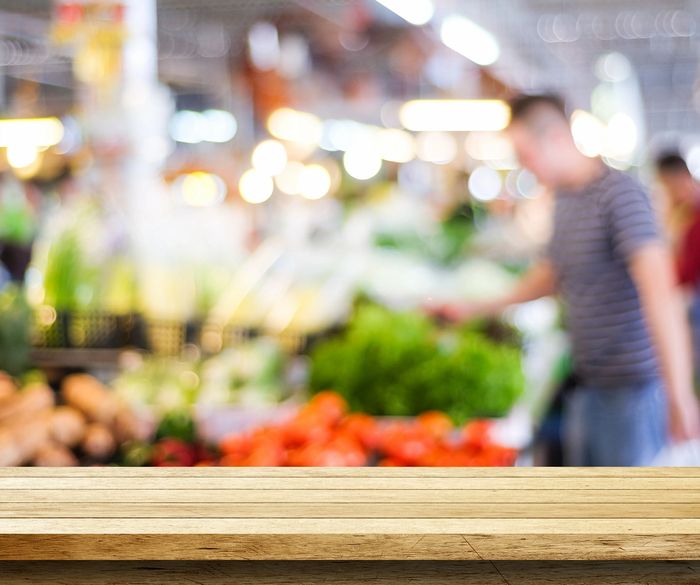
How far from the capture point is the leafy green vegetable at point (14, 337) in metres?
3.72

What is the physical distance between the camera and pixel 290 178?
16609 millimetres

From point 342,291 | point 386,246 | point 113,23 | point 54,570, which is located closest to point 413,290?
point 342,291

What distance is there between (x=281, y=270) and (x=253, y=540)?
3.96m

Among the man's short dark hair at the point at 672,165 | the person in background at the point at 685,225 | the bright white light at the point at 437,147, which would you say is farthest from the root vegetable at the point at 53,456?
the bright white light at the point at 437,147

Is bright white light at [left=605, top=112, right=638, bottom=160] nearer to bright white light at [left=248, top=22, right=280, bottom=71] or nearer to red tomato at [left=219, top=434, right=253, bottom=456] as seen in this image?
bright white light at [left=248, top=22, right=280, bottom=71]

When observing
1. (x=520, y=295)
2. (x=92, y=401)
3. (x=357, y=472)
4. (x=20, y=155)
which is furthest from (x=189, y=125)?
(x=357, y=472)

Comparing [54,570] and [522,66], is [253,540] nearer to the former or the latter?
[54,570]

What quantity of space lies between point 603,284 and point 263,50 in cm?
765

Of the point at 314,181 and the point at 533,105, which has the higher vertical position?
the point at 314,181

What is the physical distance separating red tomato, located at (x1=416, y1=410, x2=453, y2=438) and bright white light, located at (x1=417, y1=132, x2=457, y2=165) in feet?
49.8

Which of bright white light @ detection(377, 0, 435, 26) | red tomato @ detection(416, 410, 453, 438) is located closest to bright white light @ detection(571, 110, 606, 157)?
bright white light @ detection(377, 0, 435, 26)

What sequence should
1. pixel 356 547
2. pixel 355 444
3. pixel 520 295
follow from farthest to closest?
pixel 520 295, pixel 355 444, pixel 356 547

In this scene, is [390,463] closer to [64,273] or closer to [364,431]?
[364,431]

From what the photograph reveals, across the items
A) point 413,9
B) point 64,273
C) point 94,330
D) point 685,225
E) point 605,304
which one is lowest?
point 94,330
